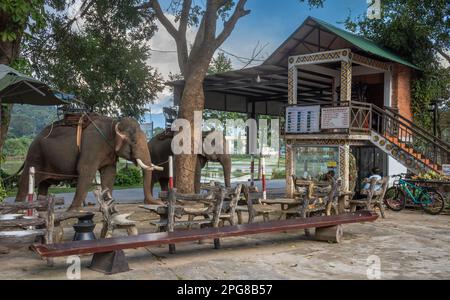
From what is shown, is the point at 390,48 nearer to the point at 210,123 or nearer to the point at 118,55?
the point at 118,55

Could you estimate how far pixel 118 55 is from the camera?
65.4ft

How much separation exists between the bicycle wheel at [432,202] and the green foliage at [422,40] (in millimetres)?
6277

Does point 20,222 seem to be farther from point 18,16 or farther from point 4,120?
point 4,120

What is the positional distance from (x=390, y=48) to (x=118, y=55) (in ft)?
34.9

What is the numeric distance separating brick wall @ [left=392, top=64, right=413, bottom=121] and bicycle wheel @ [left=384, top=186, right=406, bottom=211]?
15.6 ft

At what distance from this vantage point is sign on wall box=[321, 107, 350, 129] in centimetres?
Result: 1556

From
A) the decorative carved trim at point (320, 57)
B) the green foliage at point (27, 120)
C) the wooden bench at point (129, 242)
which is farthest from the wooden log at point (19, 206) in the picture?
the green foliage at point (27, 120)

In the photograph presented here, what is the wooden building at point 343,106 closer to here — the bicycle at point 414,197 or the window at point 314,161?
the window at point 314,161

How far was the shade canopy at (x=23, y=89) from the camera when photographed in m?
9.07

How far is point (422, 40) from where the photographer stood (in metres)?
18.9

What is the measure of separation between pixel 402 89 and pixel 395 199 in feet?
19.0

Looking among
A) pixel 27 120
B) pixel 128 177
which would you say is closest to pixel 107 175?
pixel 128 177

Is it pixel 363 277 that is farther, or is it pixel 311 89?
pixel 311 89
